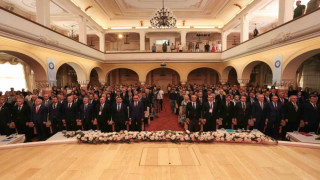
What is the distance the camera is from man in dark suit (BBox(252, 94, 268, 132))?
5.50 metres

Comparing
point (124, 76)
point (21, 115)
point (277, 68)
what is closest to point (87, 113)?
point (21, 115)

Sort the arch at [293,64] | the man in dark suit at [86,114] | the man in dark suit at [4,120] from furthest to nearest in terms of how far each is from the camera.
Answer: the arch at [293,64], the man in dark suit at [86,114], the man in dark suit at [4,120]

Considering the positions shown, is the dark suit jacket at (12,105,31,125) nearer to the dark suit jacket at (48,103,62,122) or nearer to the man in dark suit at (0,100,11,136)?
the man in dark suit at (0,100,11,136)

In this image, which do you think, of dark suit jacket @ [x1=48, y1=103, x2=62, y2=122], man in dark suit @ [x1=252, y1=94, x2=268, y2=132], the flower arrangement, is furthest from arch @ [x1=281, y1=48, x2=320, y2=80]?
dark suit jacket @ [x1=48, y1=103, x2=62, y2=122]

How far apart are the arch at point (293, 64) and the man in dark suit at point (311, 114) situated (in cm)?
332

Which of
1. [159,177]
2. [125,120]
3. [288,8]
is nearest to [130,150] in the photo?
[159,177]

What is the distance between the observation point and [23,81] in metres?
14.3

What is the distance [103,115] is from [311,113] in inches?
265

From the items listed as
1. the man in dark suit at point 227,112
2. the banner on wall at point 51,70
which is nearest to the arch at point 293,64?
the man in dark suit at point 227,112

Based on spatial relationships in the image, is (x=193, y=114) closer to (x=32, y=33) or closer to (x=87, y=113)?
(x=87, y=113)

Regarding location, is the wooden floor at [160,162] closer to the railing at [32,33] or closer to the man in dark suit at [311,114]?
the man in dark suit at [311,114]

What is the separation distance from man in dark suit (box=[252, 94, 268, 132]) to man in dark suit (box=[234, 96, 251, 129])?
0.18 meters

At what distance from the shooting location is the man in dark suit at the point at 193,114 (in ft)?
18.6

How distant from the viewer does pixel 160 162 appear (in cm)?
264
